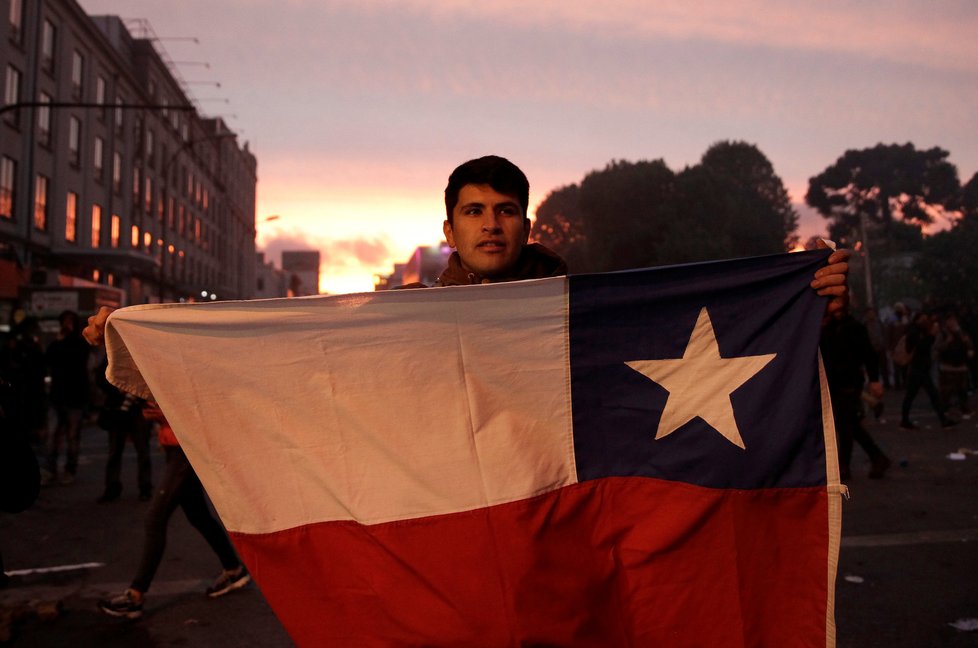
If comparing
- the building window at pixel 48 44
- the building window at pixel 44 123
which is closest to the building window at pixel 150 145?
the building window at pixel 48 44

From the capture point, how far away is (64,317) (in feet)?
32.4

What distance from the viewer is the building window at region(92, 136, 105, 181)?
121 feet

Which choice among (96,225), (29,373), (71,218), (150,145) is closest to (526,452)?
(29,373)

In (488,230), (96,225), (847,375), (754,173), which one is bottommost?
(847,375)

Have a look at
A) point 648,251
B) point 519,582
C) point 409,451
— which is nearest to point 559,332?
point 409,451

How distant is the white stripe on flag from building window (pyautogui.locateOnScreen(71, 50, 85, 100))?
119 ft

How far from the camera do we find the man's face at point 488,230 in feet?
9.61

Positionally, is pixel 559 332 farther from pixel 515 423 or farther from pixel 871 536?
pixel 871 536

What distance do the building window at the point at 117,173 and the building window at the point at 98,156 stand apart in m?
0.93

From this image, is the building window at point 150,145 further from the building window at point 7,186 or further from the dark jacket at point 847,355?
the dark jacket at point 847,355

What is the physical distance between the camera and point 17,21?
93.0 ft

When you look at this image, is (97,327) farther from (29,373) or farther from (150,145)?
(150,145)

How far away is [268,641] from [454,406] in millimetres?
2862

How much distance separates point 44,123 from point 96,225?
6.90 m
